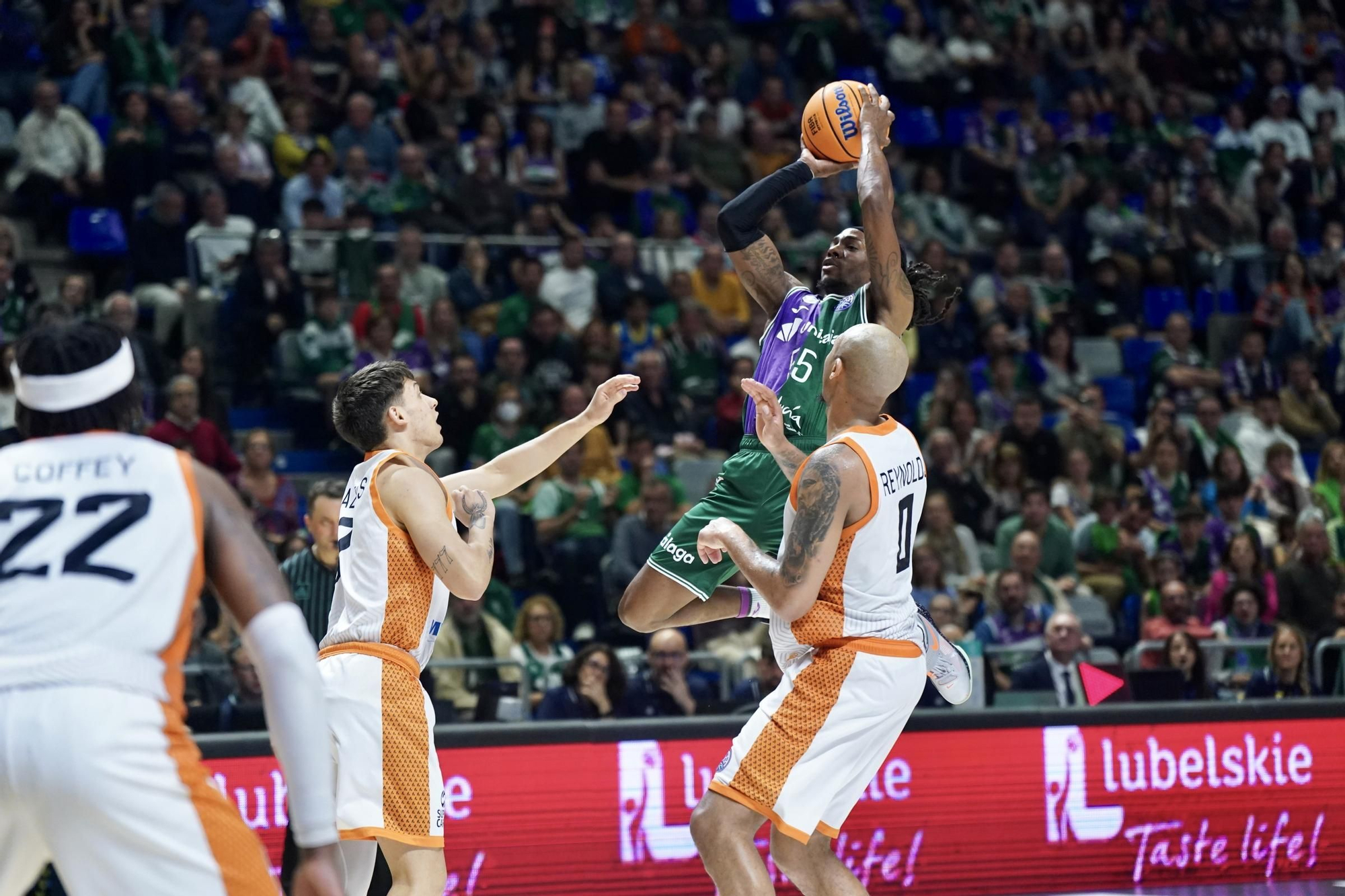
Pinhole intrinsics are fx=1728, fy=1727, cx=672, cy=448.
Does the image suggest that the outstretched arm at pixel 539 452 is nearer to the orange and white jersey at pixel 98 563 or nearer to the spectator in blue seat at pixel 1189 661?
the orange and white jersey at pixel 98 563

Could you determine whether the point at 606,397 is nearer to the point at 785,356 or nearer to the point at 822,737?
the point at 785,356

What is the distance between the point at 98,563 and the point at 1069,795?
648 centimetres

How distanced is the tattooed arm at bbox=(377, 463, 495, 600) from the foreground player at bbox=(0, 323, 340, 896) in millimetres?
1634

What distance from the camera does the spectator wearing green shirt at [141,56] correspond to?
13820mm

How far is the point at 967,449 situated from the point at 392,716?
895 centimetres

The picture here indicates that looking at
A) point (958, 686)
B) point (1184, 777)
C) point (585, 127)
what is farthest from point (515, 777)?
point (585, 127)

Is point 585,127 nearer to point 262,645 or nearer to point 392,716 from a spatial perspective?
point 392,716

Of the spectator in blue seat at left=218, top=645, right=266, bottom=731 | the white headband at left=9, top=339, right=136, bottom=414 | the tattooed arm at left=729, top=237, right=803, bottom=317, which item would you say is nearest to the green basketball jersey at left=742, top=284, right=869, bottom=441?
the tattooed arm at left=729, top=237, right=803, bottom=317

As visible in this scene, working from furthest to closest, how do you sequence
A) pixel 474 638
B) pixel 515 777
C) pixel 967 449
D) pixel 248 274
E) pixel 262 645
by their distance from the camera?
pixel 967 449
pixel 248 274
pixel 474 638
pixel 515 777
pixel 262 645

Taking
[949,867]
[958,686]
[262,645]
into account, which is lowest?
[949,867]

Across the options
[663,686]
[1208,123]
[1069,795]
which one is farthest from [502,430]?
[1208,123]

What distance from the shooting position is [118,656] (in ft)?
10.3

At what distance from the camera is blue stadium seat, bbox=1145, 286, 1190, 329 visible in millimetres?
16438

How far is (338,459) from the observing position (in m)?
12.7
